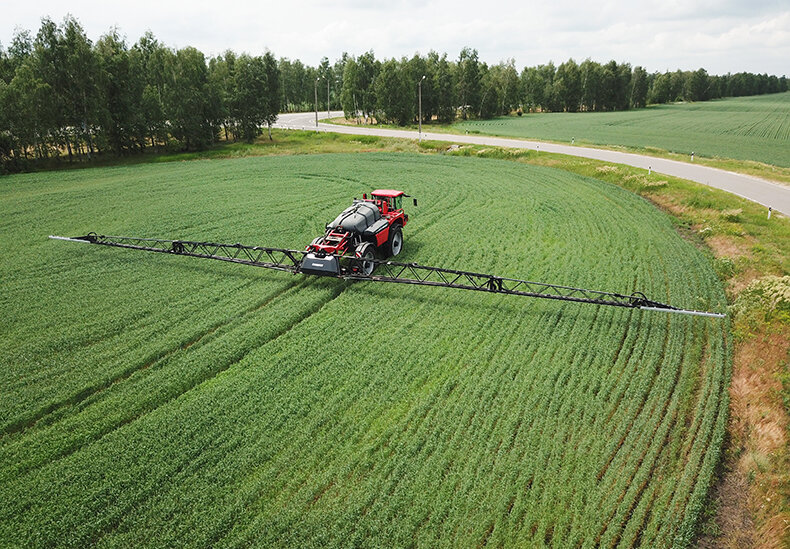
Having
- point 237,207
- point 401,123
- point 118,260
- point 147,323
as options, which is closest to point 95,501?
point 147,323

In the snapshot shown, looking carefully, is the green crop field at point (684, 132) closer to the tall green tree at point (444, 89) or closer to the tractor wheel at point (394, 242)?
the tall green tree at point (444, 89)

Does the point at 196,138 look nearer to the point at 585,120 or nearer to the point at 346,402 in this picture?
the point at 346,402

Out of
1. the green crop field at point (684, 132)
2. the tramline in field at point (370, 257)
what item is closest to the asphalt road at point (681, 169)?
the green crop field at point (684, 132)

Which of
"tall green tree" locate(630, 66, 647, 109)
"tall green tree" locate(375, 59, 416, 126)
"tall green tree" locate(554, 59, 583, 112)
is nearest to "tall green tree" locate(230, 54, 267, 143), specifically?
"tall green tree" locate(375, 59, 416, 126)

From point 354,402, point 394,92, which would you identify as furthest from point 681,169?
point 394,92

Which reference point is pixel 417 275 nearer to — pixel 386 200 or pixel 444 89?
pixel 386 200
